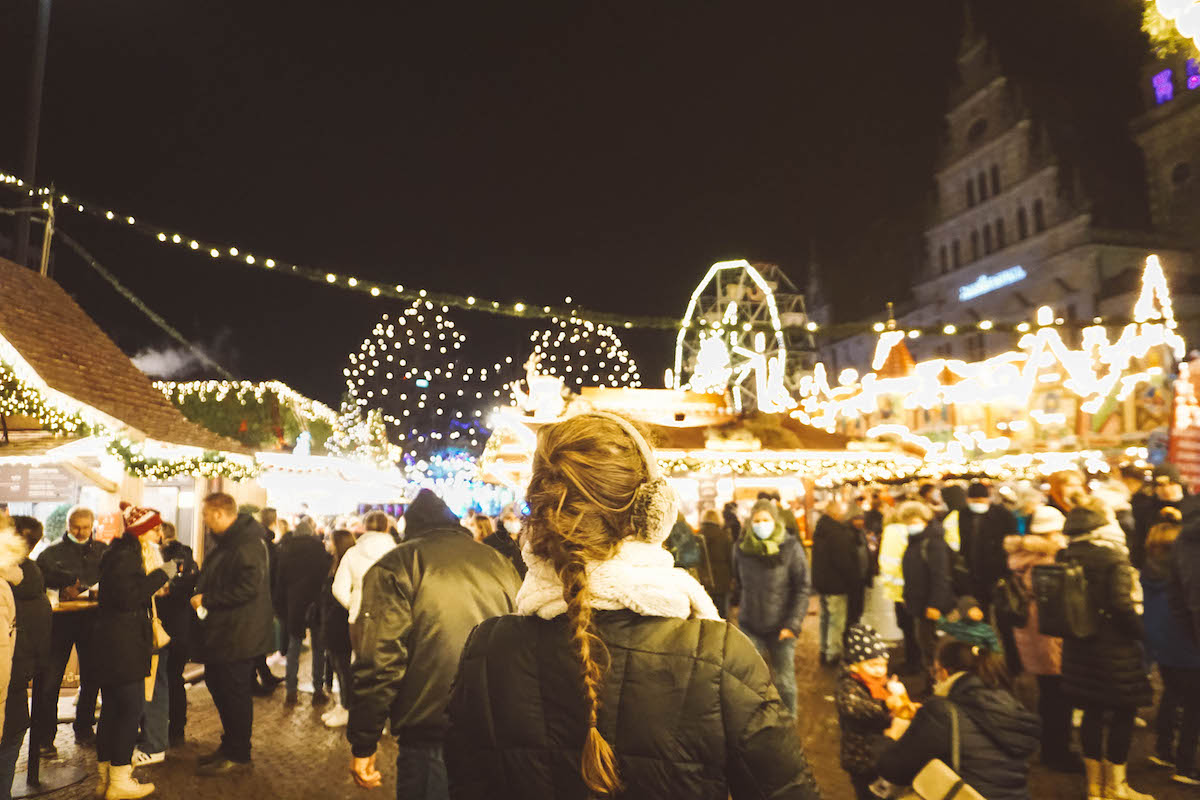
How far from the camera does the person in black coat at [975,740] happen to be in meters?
2.93

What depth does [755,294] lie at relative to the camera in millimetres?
34094

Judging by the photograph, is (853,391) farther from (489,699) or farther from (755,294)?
(489,699)

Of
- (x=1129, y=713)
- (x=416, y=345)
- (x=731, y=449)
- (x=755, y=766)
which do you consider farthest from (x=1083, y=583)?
(x=416, y=345)

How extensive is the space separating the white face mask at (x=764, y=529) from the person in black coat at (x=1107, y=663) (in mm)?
2227

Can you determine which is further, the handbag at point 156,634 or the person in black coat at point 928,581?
the person in black coat at point 928,581

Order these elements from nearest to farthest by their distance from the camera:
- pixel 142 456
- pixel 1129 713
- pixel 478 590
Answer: pixel 478 590, pixel 1129 713, pixel 142 456

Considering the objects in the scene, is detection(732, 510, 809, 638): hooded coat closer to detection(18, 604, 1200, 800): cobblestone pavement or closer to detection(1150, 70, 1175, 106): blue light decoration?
detection(18, 604, 1200, 800): cobblestone pavement

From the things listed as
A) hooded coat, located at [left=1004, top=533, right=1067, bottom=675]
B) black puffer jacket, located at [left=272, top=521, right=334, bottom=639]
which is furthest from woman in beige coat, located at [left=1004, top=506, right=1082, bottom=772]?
black puffer jacket, located at [left=272, top=521, right=334, bottom=639]

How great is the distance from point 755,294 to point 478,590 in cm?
3178

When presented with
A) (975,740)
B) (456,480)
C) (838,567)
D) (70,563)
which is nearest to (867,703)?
(975,740)

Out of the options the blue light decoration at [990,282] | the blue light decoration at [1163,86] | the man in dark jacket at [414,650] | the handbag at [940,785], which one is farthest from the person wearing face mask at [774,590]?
Answer: the blue light decoration at [1163,86]

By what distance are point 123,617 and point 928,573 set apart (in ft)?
20.3

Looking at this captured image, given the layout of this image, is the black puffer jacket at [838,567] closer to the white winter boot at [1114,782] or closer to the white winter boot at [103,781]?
the white winter boot at [1114,782]

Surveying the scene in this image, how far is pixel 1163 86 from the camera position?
2714cm
